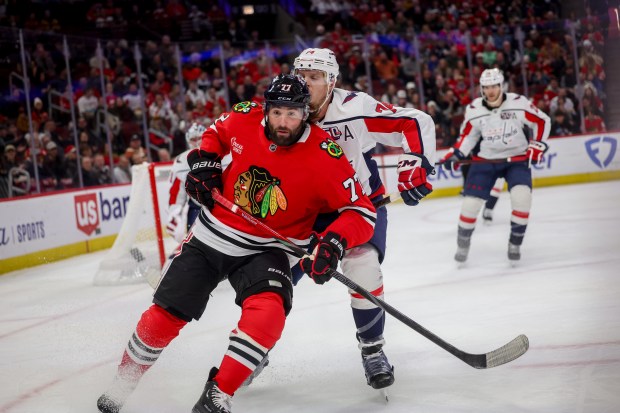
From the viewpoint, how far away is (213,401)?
237 centimetres

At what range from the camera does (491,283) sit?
16.6ft

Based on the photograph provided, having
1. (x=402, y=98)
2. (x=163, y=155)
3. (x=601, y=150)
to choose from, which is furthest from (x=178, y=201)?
(x=601, y=150)

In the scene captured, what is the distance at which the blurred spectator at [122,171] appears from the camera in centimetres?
865

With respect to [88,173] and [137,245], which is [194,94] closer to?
[88,173]

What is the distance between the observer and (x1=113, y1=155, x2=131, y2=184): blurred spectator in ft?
28.4

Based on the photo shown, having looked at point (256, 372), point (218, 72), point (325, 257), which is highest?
point (218, 72)

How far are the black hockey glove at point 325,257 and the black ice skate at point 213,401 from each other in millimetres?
437

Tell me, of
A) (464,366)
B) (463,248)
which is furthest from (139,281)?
A: (464,366)

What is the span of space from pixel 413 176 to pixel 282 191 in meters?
0.66

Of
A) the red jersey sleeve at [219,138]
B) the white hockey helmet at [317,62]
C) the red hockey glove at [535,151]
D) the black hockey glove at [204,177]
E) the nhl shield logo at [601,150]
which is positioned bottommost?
the nhl shield logo at [601,150]

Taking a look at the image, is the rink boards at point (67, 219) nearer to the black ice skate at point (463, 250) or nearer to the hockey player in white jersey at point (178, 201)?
the black ice skate at point (463, 250)

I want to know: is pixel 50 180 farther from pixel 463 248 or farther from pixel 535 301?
pixel 535 301

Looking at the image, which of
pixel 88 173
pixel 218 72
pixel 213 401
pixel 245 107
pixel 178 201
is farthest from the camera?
pixel 218 72

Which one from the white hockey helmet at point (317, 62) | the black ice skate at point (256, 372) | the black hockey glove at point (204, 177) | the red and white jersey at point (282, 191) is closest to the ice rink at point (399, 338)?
the black ice skate at point (256, 372)
